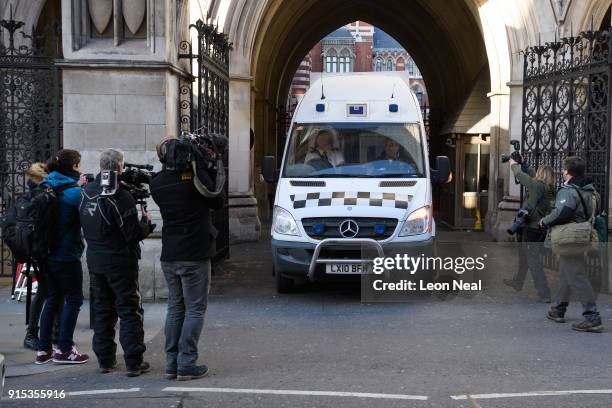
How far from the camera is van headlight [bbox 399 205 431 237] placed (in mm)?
9086

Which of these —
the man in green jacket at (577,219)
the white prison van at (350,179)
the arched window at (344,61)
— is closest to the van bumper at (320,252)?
the white prison van at (350,179)

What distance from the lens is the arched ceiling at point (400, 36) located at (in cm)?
2241

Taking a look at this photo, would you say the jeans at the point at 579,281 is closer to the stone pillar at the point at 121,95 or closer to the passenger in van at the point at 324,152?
the passenger in van at the point at 324,152

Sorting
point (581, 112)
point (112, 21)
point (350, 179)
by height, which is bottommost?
point (350, 179)

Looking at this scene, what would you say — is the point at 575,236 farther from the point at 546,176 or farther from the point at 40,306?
the point at 40,306

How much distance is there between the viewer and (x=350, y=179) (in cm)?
960

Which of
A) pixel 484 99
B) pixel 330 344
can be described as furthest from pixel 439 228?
pixel 330 344

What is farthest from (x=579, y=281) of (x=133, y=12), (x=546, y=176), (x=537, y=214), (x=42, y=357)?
(x=133, y=12)

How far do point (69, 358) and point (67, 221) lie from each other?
1154 mm

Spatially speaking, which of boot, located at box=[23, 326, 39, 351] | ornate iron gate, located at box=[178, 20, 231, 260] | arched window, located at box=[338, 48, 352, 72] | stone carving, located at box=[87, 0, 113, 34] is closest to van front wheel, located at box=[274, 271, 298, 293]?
ornate iron gate, located at box=[178, 20, 231, 260]

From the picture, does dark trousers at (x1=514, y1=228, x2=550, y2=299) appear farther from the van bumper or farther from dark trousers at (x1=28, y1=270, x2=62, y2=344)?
dark trousers at (x1=28, y1=270, x2=62, y2=344)

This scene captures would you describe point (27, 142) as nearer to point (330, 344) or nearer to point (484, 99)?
point (330, 344)

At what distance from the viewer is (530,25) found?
15.9 m

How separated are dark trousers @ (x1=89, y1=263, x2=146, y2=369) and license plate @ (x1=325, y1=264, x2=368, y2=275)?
10.5 feet
